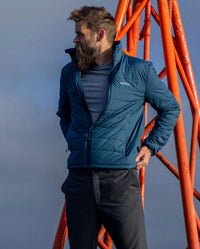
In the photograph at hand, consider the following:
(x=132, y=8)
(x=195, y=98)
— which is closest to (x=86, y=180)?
(x=195, y=98)

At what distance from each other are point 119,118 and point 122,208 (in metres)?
0.76

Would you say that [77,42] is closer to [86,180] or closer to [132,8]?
[86,180]

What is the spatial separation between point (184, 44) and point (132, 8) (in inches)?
46.1

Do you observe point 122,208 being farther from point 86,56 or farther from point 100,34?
point 100,34

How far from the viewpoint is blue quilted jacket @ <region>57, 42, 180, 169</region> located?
400cm

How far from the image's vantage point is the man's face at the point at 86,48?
4.18 m

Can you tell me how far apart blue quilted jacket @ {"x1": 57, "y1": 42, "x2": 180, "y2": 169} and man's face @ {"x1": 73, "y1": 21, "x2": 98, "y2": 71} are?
3.8 inches

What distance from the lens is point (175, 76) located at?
589 cm

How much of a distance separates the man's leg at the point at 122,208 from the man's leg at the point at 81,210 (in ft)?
0.30

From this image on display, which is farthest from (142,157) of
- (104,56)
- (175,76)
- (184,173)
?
(175,76)

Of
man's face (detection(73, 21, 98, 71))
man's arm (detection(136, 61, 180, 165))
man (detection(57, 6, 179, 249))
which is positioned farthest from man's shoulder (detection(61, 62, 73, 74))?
man's arm (detection(136, 61, 180, 165))

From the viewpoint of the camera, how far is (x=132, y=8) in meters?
7.84

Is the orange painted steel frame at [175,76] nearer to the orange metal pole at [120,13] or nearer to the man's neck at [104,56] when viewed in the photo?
the orange metal pole at [120,13]

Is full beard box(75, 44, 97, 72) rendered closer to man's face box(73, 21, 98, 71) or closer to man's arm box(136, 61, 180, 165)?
man's face box(73, 21, 98, 71)
